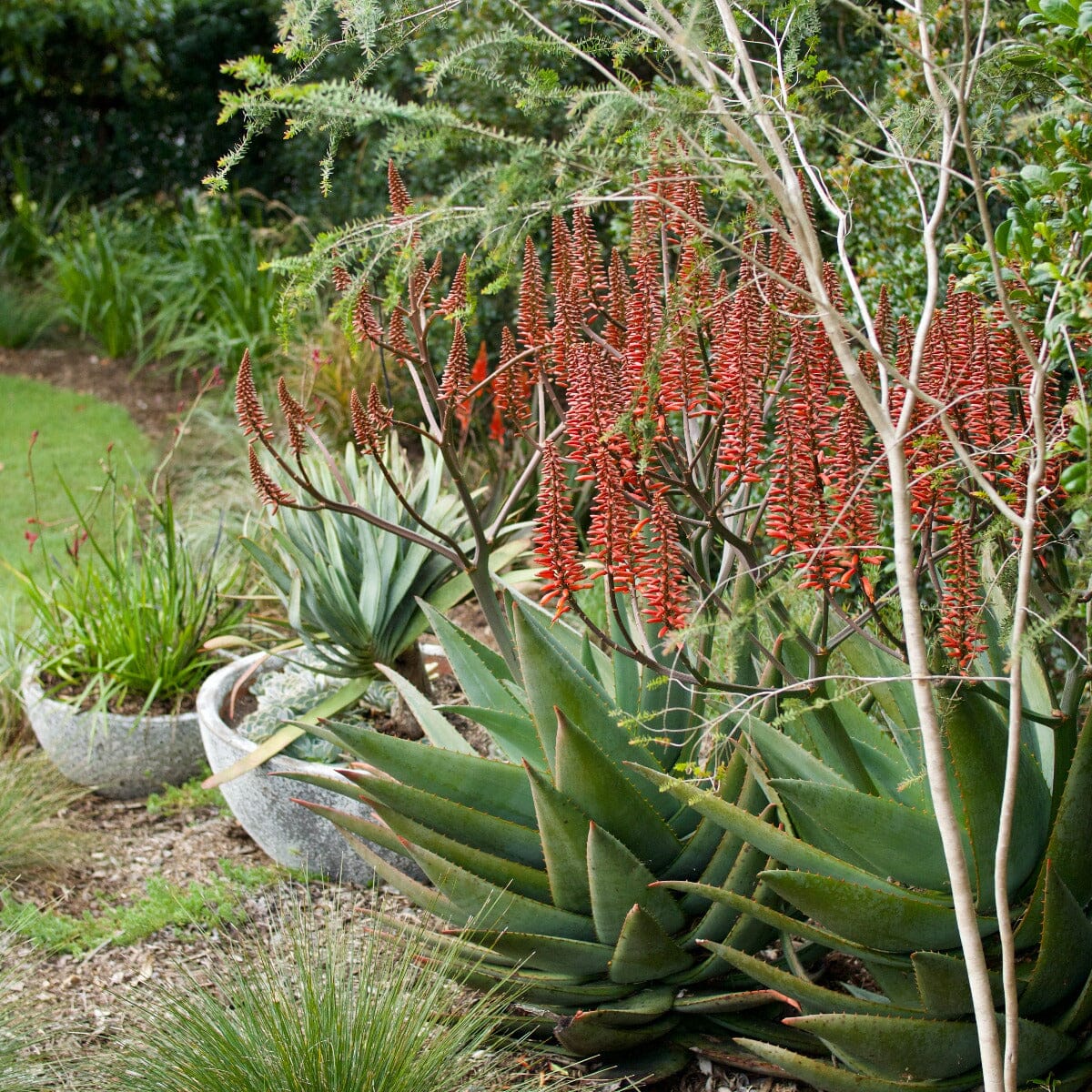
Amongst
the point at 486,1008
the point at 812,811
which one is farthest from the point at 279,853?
the point at 812,811

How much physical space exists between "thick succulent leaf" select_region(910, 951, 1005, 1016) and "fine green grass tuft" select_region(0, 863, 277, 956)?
208 cm

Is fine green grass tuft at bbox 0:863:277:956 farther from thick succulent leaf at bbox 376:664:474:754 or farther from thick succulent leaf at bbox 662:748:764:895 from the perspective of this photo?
thick succulent leaf at bbox 662:748:764:895

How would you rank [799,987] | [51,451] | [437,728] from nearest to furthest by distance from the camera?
Answer: [799,987]
[437,728]
[51,451]

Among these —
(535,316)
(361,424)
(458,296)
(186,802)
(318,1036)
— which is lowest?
(186,802)

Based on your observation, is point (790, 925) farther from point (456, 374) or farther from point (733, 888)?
point (456, 374)

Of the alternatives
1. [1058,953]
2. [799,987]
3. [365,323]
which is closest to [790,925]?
[799,987]

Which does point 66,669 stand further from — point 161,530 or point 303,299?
point 303,299

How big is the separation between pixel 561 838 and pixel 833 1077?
0.66m

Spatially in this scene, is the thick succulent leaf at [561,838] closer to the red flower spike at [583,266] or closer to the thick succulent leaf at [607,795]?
the thick succulent leaf at [607,795]

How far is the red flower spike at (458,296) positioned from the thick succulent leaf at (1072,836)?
1336mm

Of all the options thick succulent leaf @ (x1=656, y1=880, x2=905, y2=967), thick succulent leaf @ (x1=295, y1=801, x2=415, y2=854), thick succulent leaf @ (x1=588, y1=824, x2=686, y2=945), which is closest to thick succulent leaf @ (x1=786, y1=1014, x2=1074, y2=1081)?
thick succulent leaf @ (x1=656, y1=880, x2=905, y2=967)

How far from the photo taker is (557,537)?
2.12 meters

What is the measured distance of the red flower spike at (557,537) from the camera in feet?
6.89

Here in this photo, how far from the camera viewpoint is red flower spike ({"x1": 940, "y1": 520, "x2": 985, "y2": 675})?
2025 mm
